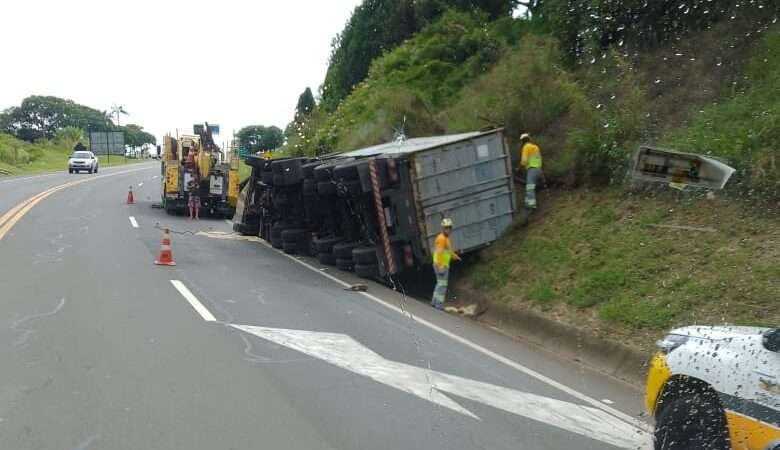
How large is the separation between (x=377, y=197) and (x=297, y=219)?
5.49 meters

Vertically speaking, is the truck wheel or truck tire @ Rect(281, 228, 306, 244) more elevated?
the truck wheel

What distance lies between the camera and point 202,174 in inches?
1060

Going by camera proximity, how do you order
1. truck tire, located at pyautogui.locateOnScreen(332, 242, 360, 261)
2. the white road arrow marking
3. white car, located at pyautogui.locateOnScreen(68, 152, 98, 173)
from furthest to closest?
white car, located at pyautogui.locateOnScreen(68, 152, 98, 173) → truck tire, located at pyautogui.locateOnScreen(332, 242, 360, 261) → the white road arrow marking

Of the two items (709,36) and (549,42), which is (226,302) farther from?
(709,36)

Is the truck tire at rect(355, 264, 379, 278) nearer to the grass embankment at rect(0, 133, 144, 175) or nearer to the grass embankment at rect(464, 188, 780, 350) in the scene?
the grass embankment at rect(464, 188, 780, 350)

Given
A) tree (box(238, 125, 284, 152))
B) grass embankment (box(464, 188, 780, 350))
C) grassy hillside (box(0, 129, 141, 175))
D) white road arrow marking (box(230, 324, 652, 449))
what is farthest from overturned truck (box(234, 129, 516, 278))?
grassy hillside (box(0, 129, 141, 175))

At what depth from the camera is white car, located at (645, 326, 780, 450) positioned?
15.4ft

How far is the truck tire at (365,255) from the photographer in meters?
14.6

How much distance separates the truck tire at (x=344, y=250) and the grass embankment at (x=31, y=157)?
47.8 meters

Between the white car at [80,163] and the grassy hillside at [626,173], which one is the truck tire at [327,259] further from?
the white car at [80,163]

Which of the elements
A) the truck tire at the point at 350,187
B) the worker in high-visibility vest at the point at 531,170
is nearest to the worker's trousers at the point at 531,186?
the worker in high-visibility vest at the point at 531,170

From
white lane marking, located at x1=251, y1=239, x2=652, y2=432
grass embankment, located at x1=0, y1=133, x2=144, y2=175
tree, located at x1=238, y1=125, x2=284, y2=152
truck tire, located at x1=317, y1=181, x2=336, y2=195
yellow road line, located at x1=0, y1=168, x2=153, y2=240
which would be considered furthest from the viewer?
grass embankment, located at x1=0, y1=133, x2=144, y2=175

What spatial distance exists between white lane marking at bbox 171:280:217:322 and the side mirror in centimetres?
695

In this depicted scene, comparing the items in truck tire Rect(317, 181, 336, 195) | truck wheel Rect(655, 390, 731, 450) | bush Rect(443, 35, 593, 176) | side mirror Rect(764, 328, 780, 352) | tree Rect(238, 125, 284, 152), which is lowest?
truck wheel Rect(655, 390, 731, 450)
